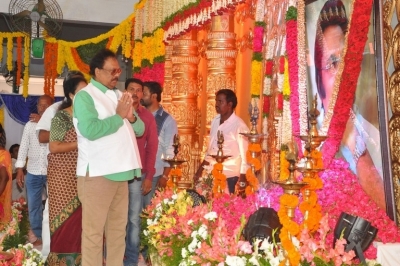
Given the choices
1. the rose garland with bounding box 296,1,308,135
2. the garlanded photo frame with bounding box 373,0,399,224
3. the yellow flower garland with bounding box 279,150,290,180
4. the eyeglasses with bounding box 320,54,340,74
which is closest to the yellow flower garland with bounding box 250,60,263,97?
the yellow flower garland with bounding box 279,150,290,180

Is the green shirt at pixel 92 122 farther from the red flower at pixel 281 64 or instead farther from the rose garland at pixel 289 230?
the red flower at pixel 281 64

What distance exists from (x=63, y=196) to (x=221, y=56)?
14.7ft

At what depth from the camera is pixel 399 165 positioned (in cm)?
464

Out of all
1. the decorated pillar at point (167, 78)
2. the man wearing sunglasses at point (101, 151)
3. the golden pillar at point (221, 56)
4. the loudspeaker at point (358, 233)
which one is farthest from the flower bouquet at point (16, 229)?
the golden pillar at point (221, 56)

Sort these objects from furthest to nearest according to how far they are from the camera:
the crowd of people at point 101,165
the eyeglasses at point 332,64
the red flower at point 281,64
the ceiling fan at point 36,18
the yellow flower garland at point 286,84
→ the ceiling fan at point 36,18 → the red flower at point 281,64 → the yellow flower garland at point 286,84 → the eyeglasses at point 332,64 → the crowd of people at point 101,165

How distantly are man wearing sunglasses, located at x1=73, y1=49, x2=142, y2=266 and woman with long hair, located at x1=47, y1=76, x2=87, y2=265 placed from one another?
0.52m

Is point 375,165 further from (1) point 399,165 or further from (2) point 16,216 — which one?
(2) point 16,216

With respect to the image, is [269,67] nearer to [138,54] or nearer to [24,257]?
[24,257]

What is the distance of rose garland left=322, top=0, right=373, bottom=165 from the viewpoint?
4.70m

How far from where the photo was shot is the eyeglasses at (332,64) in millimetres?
5152

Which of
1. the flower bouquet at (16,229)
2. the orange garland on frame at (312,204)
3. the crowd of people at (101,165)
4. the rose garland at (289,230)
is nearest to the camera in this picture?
the rose garland at (289,230)

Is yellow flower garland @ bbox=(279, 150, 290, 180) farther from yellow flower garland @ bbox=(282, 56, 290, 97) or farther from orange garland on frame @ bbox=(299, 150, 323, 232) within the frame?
orange garland on frame @ bbox=(299, 150, 323, 232)

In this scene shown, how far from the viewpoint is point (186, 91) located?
1025 cm

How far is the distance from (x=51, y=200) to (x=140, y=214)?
899 mm
